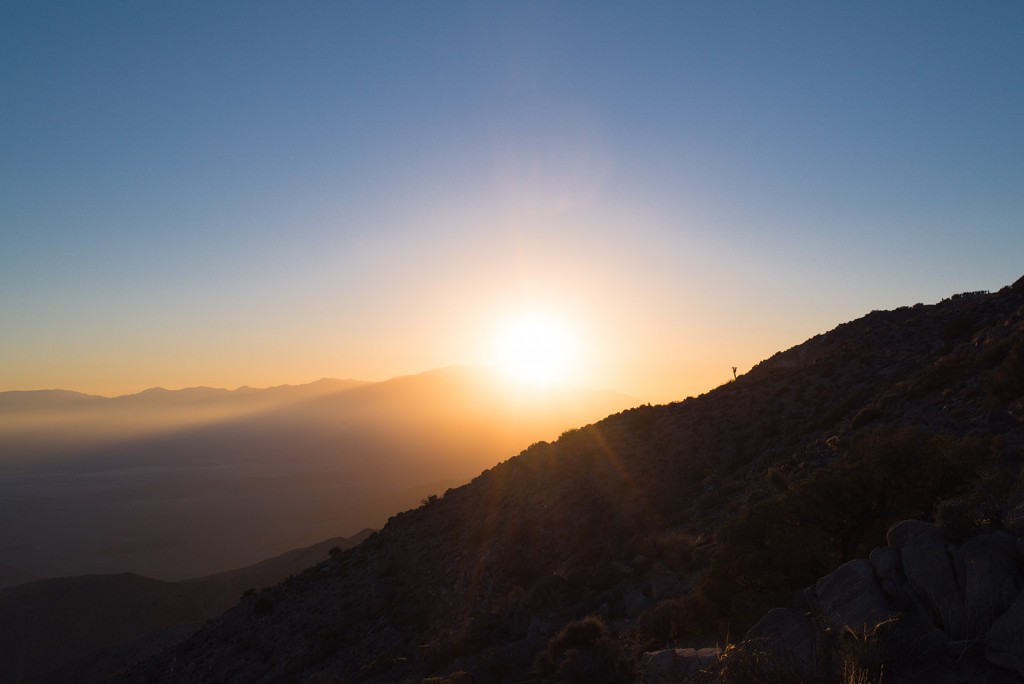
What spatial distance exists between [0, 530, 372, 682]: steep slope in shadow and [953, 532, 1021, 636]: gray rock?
5785 centimetres

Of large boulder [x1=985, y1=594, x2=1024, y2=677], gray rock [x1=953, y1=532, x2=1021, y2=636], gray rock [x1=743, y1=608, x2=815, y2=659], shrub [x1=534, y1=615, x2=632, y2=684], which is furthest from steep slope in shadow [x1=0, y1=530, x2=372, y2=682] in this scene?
large boulder [x1=985, y1=594, x2=1024, y2=677]

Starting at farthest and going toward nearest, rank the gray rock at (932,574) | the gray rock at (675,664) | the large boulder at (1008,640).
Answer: the gray rock at (675,664) < the gray rock at (932,574) < the large boulder at (1008,640)

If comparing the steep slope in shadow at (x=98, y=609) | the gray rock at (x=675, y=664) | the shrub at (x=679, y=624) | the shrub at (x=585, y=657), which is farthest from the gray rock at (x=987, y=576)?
the steep slope in shadow at (x=98, y=609)

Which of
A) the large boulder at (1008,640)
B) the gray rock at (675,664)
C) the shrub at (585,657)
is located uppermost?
the large boulder at (1008,640)

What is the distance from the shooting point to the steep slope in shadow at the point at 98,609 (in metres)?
59.7

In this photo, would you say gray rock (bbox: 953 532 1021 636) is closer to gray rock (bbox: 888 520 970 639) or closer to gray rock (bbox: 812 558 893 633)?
gray rock (bbox: 888 520 970 639)

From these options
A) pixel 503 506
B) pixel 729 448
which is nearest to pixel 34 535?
pixel 503 506

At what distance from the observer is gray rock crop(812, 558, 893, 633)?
8039mm

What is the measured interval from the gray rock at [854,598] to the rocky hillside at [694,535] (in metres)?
0.20

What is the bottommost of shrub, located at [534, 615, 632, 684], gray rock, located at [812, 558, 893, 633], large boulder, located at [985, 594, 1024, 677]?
shrub, located at [534, 615, 632, 684]

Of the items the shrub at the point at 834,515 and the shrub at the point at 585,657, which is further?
the shrub at the point at 834,515

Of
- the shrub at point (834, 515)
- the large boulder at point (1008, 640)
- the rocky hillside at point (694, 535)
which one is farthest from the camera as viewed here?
the shrub at point (834, 515)

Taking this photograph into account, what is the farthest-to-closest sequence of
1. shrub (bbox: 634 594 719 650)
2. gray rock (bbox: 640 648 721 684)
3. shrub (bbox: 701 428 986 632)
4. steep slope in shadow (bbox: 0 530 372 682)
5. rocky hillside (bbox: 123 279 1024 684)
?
1. steep slope in shadow (bbox: 0 530 372 682)
2. shrub (bbox: 634 594 719 650)
3. shrub (bbox: 701 428 986 632)
4. rocky hillside (bbox: 123 279 1024 684)
5. gray rock (bbox: 640 648 721 684)

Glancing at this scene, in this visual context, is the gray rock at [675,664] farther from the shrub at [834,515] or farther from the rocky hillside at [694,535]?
the shrub at [834,515]
